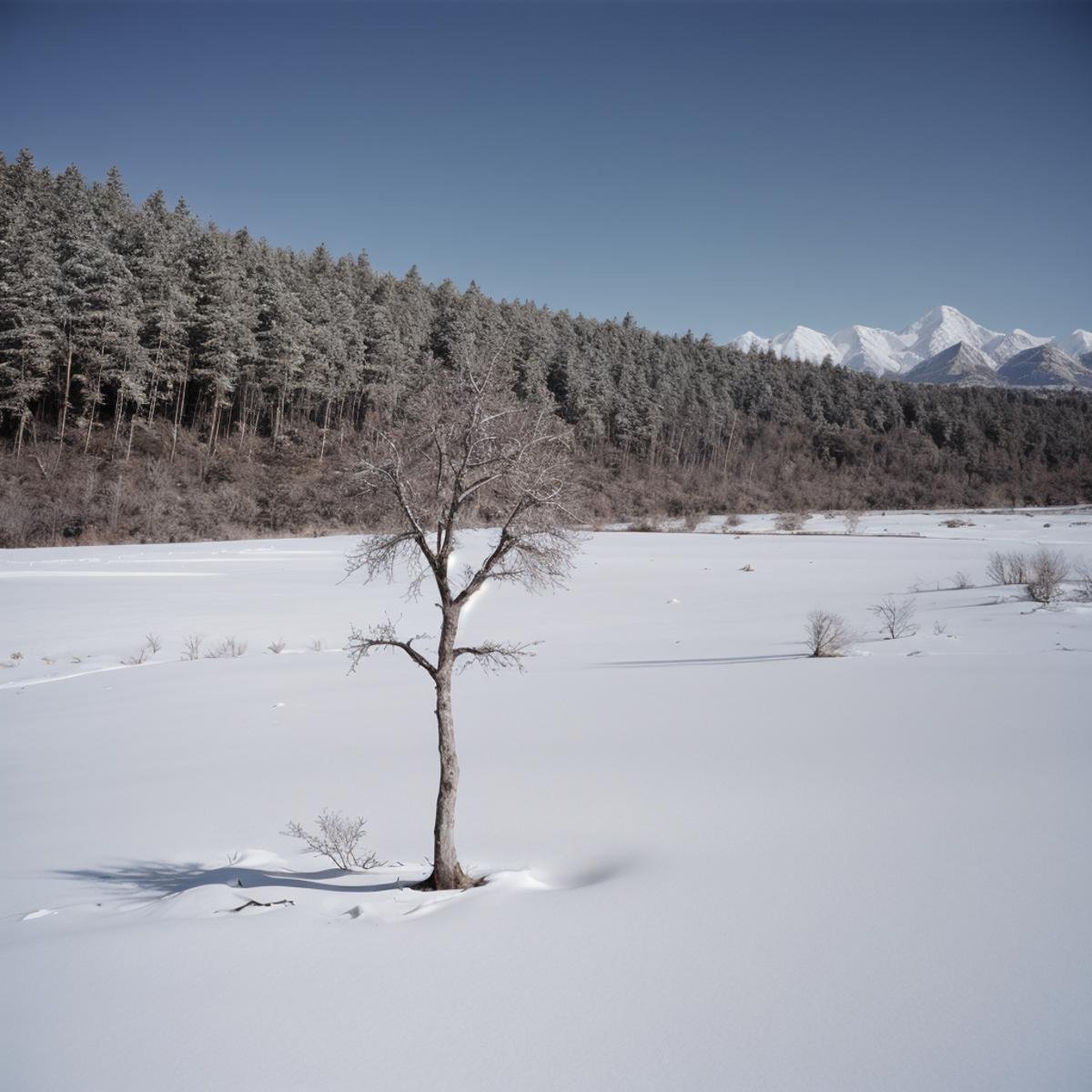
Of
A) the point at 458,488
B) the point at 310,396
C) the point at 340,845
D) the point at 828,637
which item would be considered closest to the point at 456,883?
the point at 340,845

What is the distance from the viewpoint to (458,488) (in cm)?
475

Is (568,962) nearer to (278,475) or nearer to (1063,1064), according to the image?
(1063,1064)

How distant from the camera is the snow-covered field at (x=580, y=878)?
100 inches

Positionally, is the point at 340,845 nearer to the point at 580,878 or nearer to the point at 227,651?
the point at 580,878

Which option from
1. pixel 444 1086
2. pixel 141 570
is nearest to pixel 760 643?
pixel 444 1086

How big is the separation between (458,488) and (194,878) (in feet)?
12.6

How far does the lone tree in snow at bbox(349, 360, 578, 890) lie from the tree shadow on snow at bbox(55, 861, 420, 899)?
2.46 feet

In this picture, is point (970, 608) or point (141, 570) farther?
point (141, 570)

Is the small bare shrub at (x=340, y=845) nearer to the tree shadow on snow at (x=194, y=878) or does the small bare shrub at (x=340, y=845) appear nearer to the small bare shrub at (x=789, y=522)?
the tree shadow on snow at (x=194, y=878)

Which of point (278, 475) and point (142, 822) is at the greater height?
point (278, 475)

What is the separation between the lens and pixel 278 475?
41.6 meters

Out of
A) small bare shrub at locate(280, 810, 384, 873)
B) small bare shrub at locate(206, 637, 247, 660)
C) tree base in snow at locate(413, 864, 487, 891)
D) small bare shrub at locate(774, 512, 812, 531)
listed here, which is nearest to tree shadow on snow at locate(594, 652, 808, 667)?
small bare shrub at locate(280, 810, 384, 873)

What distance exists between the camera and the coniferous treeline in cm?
3662

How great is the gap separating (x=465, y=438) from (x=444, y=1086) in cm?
372
